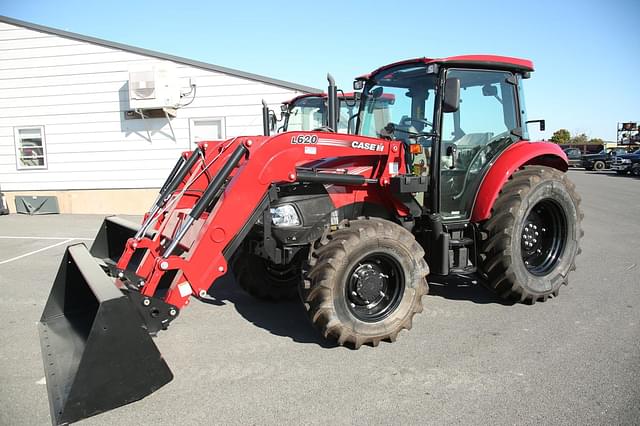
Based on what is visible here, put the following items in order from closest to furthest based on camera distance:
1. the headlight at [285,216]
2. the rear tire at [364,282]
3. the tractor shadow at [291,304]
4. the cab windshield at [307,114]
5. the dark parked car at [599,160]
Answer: the rear tire at [364,282]
the headlight at [285,216]
the tractor shadow at [291,304]
the cab windshield at [307,114]
the dark parked car at [599,160]

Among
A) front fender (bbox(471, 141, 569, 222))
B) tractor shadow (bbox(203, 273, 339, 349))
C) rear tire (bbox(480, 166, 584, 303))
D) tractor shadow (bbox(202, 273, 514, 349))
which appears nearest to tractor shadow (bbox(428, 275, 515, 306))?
tractor shadow (bbox(202, 273, 514, 349))

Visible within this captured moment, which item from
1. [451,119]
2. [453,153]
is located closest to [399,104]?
[451,119]

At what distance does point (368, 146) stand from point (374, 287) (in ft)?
4.30

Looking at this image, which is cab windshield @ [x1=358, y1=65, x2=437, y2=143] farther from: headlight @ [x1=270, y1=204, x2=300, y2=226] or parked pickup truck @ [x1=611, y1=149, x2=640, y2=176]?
parked pickup truck @ [x1=611, y1=149, x2=640, y2=176]

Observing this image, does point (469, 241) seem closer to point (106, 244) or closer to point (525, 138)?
point (525, 138)

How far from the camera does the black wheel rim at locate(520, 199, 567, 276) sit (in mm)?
5320

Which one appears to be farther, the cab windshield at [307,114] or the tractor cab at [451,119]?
the cab windshield at [307,114]

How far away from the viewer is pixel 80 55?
1271 cm

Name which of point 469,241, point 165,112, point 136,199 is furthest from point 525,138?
point 136,199

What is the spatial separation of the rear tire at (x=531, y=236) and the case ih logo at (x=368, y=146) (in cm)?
141

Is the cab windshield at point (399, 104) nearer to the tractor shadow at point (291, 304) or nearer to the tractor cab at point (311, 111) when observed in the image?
the tractor shadow at point (291, 304)

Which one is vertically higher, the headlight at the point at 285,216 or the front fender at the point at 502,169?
the front fender at the point at 502,169

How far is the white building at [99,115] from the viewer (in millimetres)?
12461

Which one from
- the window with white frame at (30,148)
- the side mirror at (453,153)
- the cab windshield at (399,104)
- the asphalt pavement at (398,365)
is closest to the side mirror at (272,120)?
the cab windshield at (399,104)
